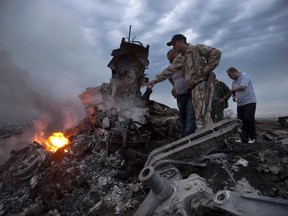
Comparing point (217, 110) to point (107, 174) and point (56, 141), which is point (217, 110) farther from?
point (56, 141)

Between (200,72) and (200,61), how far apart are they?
202 millimetres

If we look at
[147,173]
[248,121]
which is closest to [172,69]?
[248,121]

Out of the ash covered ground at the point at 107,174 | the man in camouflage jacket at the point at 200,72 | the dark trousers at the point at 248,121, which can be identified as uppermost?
the man in camouflage jacket at the point at 200,72

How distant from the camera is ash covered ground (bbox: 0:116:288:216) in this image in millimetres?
3777

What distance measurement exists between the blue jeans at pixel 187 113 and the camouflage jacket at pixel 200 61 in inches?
19.5

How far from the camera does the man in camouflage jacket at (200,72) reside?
4547 millimetres

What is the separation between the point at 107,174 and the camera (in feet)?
18.1

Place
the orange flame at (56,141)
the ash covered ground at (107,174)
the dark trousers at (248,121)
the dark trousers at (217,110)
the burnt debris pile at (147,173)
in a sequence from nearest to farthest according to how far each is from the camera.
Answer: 1. the burnt debris pile at (147,173)
2. the ash covered ground at (107,174)
3. the dark trousers at (248,121)
4. the dark trousers at (217,110)
5. the orange flame at (56,141)

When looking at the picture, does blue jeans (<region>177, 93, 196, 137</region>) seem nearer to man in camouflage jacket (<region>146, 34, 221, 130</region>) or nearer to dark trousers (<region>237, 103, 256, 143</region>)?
man in camouflage jacket (<region>146, 34, 221, 130</region>)

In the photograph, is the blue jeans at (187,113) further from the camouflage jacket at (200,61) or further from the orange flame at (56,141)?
the orange flame at (56,141)

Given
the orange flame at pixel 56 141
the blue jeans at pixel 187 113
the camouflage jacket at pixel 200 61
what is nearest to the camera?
the camouflage jacket at pixel 200 61

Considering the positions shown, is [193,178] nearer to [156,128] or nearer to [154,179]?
[154,179]

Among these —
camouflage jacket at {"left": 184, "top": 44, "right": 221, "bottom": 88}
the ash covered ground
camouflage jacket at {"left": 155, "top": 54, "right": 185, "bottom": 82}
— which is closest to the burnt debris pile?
the ash covered ground

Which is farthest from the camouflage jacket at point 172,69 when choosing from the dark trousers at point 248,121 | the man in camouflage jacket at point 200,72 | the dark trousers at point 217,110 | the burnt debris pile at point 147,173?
the dark trousers at point 217,110
